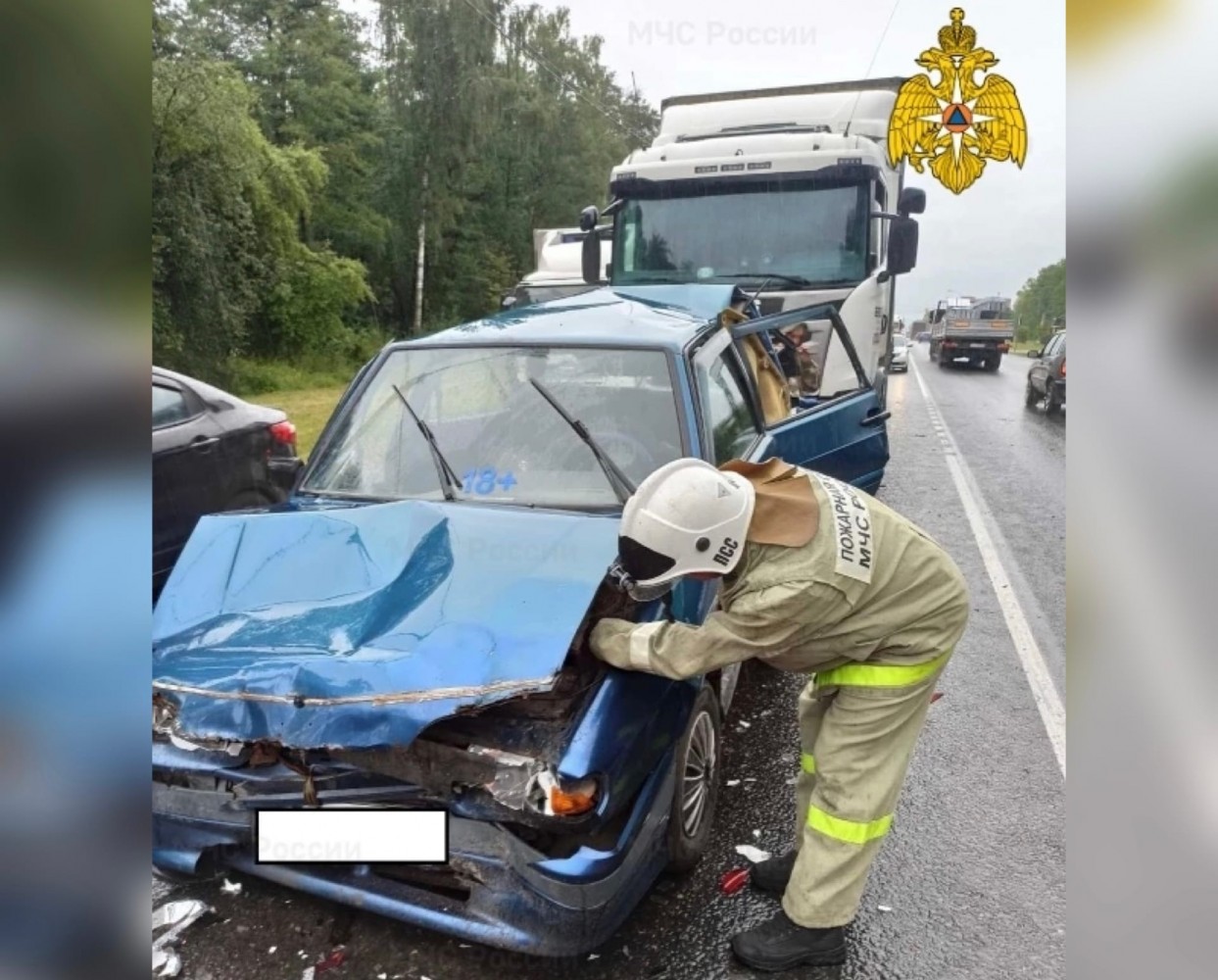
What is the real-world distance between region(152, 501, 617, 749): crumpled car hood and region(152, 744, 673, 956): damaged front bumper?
0.68 ft

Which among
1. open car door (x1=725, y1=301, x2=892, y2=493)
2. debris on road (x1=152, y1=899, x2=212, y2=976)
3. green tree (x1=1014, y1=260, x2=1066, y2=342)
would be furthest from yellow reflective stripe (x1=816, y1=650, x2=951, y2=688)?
debris on road (x1=152, y1=899, x2=212, y2=976)

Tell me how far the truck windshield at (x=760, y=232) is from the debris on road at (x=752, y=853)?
4839mm

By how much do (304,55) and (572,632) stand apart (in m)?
10.8

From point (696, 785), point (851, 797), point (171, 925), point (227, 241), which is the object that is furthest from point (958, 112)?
point (227, 241)

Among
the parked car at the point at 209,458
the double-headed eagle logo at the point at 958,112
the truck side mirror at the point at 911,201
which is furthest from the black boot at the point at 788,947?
the truck side mirror at the point at 911,201

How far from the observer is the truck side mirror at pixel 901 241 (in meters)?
6.58

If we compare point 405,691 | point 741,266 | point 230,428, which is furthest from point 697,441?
point 741,266

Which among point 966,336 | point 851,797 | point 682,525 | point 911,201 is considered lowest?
point 851,797

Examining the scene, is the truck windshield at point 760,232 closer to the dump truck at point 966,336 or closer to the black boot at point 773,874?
the dump truck at point 966,336

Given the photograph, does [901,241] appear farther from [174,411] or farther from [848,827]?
[848,827]

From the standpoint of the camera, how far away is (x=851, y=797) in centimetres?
231

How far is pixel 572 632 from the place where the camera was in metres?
2.12

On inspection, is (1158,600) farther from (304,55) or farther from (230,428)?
(304,55)

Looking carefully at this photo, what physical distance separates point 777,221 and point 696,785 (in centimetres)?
520
